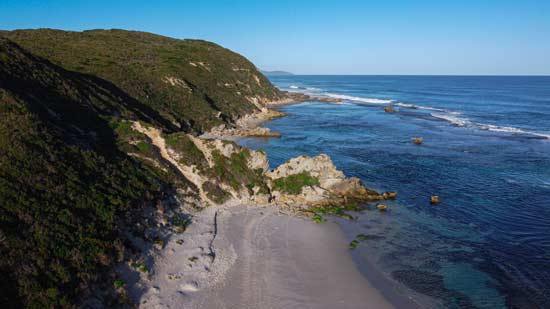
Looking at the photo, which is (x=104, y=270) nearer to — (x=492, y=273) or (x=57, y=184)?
(x=57, y=184)

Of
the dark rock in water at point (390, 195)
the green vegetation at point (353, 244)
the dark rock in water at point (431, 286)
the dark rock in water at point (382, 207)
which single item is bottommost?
the dark rock in water at point (431, 286)

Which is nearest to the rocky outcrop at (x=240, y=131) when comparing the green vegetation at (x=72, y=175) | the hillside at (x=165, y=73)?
the hillside at (x=165, y=73)

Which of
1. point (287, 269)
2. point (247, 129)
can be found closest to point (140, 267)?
point (287, 269)

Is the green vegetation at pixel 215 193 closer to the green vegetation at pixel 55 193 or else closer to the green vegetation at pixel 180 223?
the green vegetation at pixel 180 223

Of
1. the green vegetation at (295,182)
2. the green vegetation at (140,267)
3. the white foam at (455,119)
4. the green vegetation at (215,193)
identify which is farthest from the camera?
the white foam at (455,119)

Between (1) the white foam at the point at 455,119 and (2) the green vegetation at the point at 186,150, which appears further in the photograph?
(1) the white foam at the point at 455,119

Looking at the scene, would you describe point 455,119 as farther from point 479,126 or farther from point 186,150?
point 186,150

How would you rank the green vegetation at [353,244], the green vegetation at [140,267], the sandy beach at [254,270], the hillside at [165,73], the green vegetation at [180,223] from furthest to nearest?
the hillside at [165,73], the green vegetation at [353,244], the green vegetation at [180,223], the green vegetation at [140,267], the sandy beach at [254,270]

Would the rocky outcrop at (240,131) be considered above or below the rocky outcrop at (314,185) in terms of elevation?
above
